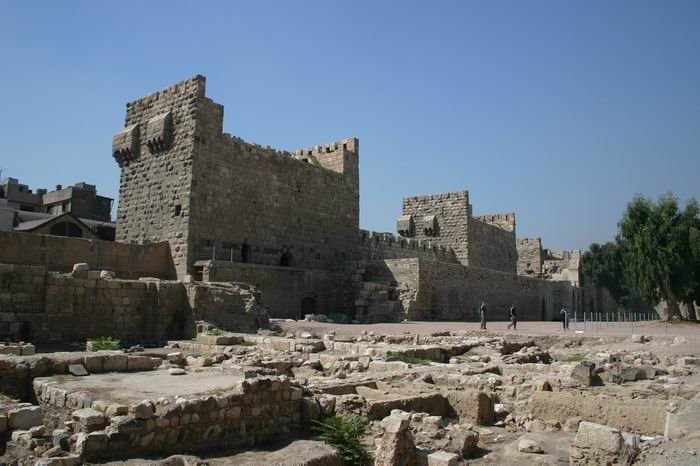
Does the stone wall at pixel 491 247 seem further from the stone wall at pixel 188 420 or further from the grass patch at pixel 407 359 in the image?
the stone wall at pixel 188 420

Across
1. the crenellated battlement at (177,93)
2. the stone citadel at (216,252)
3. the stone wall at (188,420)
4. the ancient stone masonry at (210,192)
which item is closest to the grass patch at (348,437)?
the stone wall at (188,420)

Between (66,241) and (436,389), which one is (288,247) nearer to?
(66,241)

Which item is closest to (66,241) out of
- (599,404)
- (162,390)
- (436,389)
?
(162,390)

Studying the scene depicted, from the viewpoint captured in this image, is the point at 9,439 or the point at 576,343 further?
the point at 576,343

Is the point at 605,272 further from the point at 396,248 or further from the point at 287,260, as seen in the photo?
the point at 287,260

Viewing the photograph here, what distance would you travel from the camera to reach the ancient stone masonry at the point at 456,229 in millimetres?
34312

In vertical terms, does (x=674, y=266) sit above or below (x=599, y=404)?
above

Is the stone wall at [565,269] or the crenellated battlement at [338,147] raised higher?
the crenellated battlement at [338,147]

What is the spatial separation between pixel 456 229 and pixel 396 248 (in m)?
5.74

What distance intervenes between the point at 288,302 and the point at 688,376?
15.1 metres

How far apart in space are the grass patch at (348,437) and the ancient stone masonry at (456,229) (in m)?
28.3

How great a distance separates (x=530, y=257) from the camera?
45.4 meters

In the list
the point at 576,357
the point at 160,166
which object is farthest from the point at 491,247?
the point at 576,357

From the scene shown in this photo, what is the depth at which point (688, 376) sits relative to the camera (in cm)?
988
